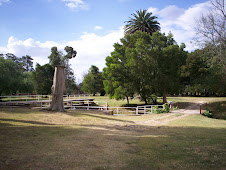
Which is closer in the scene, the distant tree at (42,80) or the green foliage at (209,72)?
the green foliage at (209,72)

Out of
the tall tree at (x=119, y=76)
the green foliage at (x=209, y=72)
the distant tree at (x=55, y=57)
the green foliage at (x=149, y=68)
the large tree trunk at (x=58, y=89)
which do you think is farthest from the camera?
the distant tree at (x=55, y=57)

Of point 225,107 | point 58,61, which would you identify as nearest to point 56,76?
point 225,107

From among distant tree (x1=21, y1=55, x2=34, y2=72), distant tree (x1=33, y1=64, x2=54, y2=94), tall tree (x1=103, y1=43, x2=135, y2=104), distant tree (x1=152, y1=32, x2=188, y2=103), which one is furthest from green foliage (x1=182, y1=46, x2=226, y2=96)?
distant tree (x1=21, y1=55, x2=34, y2=72)

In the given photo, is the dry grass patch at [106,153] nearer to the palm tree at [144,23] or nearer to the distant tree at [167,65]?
the distant tree at [167,65]

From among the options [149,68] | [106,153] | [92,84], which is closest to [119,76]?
[149,68]

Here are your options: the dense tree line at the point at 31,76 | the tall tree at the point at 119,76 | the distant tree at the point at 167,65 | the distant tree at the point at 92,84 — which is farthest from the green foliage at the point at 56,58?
the distant tree at the point at 167,65

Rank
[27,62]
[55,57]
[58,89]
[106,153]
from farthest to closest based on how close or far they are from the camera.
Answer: [27,62]
[55,57]
[58,89]
[106,153]

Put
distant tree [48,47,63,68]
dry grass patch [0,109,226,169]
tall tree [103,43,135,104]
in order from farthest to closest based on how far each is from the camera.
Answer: distant tree [48,47,63,68], tall tree [103,43,135,104], dry grass patch [0,109,226,169]

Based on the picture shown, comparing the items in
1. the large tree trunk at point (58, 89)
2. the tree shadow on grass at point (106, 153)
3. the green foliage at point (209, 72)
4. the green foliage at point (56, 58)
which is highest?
the green foliage at point (56, 58)

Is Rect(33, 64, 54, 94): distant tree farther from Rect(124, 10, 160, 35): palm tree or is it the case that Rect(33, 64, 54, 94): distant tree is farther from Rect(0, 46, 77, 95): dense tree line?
Rect(124, 10, 160, 35): palm tree

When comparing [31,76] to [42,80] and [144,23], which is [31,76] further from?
[144,23]

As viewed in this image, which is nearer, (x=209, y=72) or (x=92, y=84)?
(x=209, y=72)

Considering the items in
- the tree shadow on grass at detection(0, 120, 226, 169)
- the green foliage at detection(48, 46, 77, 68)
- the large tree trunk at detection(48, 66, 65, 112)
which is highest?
the green foliage at detection(48, 46, 77, 68)

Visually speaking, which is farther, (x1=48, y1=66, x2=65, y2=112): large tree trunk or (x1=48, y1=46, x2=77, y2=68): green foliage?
(x1=48, y1=46, x2=77, y2=68): green foliage
